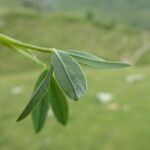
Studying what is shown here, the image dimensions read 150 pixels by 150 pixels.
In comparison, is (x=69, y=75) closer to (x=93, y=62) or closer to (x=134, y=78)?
(x=93, y=62)

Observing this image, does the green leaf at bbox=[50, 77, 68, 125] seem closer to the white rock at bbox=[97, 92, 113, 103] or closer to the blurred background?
the blurred background

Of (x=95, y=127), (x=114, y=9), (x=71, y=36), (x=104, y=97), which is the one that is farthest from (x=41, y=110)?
(x=114, y=9)

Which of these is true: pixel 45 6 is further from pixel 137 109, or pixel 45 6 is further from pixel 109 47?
pixel 137 109

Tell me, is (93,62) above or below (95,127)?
above

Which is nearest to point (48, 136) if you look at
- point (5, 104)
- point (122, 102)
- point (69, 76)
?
point (122, 102)

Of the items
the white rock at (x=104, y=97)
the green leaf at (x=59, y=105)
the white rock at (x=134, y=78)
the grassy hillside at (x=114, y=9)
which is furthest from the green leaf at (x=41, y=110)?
the grassy hillside at (x=114, y=9)
